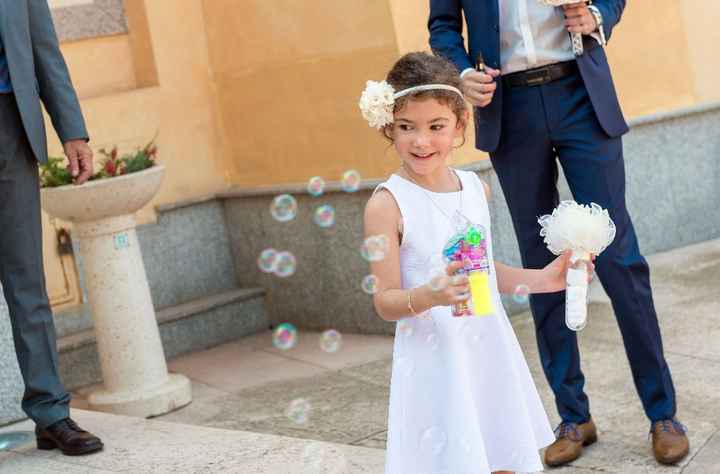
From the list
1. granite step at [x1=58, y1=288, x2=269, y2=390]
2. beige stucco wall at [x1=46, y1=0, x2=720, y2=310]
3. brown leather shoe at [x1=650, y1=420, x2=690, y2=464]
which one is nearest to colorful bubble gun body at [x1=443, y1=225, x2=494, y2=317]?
brown leather shoe at [x1=650, y1=420, x2=690, y2=464]

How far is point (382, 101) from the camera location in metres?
3.40

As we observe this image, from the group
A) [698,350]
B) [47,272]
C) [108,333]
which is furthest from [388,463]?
[47,272]

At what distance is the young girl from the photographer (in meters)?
3.32

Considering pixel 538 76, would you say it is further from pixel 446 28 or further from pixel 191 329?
pixel 191 329

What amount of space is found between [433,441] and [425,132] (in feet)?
2.72

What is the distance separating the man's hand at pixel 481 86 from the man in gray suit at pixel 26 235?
5.46ft

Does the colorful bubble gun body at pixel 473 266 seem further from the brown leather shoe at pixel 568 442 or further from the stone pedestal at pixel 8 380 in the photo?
the stone pedestal at pixel 8 380

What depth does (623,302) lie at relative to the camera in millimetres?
4395

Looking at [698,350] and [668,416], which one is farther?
[698,350]

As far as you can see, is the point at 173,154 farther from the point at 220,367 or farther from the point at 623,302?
the point at 623,302

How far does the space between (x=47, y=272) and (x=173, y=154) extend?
1.21 metres

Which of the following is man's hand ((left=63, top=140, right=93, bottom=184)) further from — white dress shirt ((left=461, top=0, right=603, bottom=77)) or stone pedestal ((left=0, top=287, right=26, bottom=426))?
white dress shirt ((left=461, top=0, right=603, bottom=77))

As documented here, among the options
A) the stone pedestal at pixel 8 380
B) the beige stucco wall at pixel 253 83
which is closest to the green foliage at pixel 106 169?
the stone pedestal at pixel 8 380

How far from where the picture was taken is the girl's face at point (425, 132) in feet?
11.1
